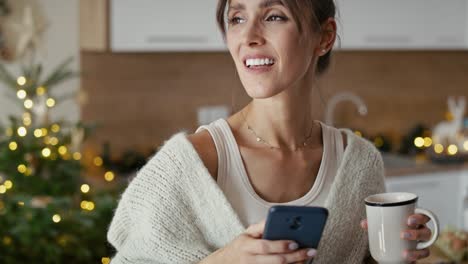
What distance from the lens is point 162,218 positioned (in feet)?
4.35

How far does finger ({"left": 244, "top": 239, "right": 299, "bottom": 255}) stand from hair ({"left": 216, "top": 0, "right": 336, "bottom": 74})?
1.32 feet

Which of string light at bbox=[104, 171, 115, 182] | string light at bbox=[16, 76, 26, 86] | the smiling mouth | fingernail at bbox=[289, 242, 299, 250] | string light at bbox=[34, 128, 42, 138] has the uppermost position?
the smiling mouth

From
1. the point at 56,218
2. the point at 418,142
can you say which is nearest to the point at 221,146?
the point at 56,218

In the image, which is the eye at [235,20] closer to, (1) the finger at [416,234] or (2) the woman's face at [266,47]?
(2) the woman's face at [266,47]

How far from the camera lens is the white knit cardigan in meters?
1.33

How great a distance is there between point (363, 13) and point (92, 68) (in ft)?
4.51

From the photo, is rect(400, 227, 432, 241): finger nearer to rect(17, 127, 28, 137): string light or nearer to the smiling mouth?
the smiling mouth

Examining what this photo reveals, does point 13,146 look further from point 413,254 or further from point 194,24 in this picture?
point 413,254

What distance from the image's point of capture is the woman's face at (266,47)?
1.29 meters

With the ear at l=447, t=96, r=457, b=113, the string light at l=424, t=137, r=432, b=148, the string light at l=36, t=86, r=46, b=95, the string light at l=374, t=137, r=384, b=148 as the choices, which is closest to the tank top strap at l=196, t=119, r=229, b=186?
the string light at l=36, t=86, r=46, b=95

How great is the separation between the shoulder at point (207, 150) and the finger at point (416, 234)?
368 millimetres

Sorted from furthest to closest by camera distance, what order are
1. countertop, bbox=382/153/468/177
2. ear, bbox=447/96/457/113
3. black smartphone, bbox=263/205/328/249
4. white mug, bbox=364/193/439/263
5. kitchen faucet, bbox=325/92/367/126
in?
ear, bbox=447/96/457/113 < kitchen faucet, bbox=325/92/367/126 < countertop, bbox=382/153/468/177 < white mug, bbox=364/193/439/263 < black smartphone, bbox=263/205/328/249

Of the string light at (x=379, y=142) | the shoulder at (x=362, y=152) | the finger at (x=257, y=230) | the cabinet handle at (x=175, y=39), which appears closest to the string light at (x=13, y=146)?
the cabinet handle at (x=175, y=39)

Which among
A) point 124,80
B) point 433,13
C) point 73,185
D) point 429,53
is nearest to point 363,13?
point 433,13
